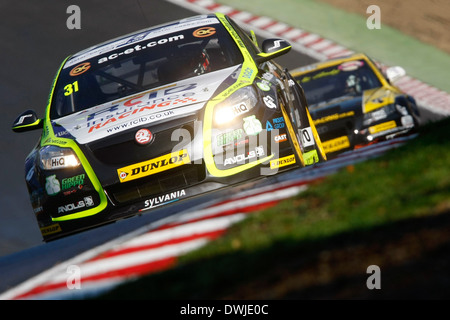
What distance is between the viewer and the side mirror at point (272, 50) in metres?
8.18

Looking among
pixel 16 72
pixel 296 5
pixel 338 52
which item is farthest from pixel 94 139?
pixel 296 5

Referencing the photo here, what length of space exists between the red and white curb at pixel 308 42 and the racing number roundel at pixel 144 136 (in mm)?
8272

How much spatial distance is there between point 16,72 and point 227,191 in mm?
9088

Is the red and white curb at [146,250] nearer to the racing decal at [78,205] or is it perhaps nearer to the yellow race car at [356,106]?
the racing decal at [78,205]

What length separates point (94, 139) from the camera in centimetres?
703

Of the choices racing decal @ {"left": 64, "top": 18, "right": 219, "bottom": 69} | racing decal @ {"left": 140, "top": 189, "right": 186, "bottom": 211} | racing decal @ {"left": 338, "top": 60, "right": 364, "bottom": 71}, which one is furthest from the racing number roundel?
racing decal @ {"left": 338, "top": 60, "right": 364, "bottom": 71}

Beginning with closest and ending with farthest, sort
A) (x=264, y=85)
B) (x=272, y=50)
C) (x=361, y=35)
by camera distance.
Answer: (x=264, y=85), (x=272, y=50), (x=361, y=35)

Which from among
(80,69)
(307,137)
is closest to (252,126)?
(307,137)

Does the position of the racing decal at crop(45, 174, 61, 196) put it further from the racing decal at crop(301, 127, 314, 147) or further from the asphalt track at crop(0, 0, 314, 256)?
the asphalt track at crop(0, 0, 314, 256)

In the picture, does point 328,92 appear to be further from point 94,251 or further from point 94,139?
point 94,251

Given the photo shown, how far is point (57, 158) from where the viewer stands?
707 centimetres

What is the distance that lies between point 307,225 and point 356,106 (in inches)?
234

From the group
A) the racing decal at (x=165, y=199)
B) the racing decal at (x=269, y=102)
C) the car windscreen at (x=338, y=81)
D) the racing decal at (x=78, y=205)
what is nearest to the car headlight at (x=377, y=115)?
the car windscreen at (x=338, y=81)

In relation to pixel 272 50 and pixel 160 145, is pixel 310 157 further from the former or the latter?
pixel 160 145
